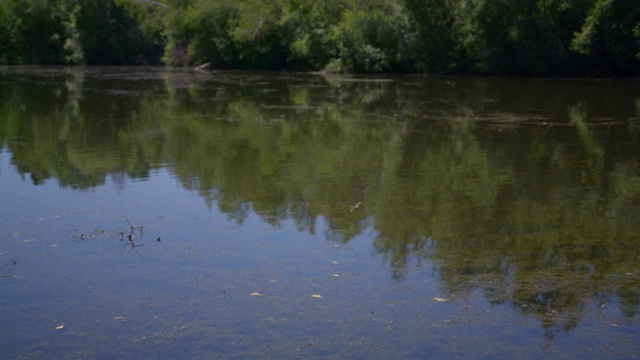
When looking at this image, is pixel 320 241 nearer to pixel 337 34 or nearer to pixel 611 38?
pixel 611 38

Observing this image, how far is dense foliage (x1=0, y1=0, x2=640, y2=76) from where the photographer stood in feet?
114

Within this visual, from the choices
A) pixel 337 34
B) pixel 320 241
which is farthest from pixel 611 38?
pixel 320 241

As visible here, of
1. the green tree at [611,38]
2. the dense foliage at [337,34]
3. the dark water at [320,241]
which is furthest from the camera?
the dense foliage at [337,34]

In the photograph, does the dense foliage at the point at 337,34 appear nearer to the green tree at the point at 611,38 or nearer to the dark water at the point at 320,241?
the green tree at the point at 611,38

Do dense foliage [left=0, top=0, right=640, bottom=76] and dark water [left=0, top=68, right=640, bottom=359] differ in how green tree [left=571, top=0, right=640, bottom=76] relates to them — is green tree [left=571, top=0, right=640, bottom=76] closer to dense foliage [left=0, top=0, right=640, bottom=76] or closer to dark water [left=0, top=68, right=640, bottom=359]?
dense foliage [left=0, top=0, right=640, bottom=76]

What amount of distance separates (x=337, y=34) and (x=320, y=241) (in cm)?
3337

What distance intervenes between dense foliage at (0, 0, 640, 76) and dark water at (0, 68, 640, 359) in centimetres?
1943

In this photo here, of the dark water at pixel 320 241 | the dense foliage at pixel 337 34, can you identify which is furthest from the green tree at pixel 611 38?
the dark water at pixel 320 241

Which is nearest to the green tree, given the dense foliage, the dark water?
the dense foliage

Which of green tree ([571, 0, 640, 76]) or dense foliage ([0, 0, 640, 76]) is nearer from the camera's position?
green tree ([571, 0, 640, 76])

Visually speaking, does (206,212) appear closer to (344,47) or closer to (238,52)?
(344,47)

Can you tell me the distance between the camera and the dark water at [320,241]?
17.7 ft

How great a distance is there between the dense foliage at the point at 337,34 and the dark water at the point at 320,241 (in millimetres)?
19433

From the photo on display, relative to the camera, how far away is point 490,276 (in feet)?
21.7
